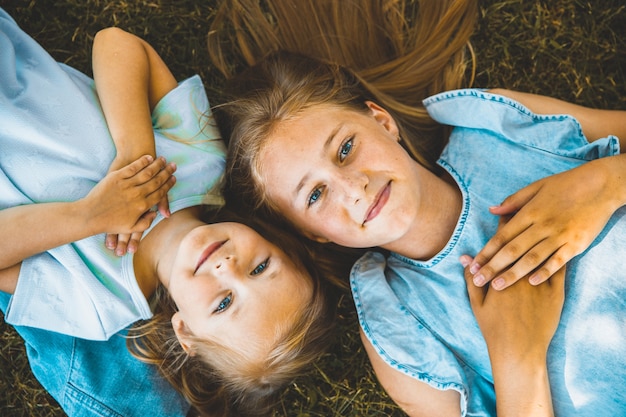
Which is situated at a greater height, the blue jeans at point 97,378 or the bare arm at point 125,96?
the bare arm at point 125,96

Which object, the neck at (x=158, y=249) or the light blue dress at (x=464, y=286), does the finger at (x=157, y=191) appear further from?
the light blue dress at (x=464, y=286)

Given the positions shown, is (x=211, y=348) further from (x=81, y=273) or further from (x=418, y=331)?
(x=418, y=331)

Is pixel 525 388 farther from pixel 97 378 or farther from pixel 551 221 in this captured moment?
pixel 97 378

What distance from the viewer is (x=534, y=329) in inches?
79.7

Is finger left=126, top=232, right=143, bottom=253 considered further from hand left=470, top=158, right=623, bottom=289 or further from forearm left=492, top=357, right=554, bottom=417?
forearm left=492, top=357, right=554, bottom=417

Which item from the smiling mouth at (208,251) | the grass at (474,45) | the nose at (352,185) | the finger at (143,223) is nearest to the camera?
the nose at (352,185)

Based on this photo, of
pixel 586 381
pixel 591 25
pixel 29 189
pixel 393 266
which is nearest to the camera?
pixel 586 381

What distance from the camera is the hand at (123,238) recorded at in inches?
85.3

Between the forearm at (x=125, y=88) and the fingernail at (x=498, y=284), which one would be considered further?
the forearm at (x=125, y=88)

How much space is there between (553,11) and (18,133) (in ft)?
7.52

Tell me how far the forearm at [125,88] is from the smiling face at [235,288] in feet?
1.34

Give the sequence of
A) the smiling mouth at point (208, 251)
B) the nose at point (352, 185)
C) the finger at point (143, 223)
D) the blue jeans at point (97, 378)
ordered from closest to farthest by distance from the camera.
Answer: the nose at point (352, 185)
the smiling mouth at point (208, 251)
the finger at point (143, 223)
the blue jeans at point (97, 378)

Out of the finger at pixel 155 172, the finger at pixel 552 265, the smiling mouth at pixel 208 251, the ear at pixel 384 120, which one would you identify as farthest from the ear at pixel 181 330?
the finger at pixel 552 265

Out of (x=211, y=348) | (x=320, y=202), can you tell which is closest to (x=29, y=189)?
(x=211, y=348)
